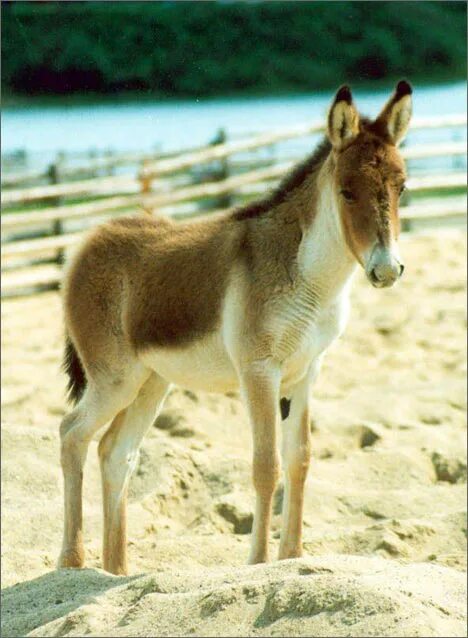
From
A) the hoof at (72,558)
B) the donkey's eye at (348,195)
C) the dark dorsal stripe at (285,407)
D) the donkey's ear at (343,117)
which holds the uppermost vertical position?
the donkey's ear at (343,117)

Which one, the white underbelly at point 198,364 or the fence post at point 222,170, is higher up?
the fence post at point 222,170

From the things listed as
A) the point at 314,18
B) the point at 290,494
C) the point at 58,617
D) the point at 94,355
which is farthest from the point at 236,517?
the point at 314,18

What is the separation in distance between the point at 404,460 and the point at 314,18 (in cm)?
815

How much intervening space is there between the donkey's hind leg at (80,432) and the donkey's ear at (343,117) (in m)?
1.66

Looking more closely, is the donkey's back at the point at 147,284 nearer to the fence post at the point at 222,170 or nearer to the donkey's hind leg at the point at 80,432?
the donkey's hind leg at the point at 80,432

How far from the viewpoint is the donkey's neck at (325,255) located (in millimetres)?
5309

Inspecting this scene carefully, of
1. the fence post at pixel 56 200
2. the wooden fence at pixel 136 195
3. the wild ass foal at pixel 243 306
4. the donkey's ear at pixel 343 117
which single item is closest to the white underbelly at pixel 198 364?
the wild ass foal at pixel 243 306

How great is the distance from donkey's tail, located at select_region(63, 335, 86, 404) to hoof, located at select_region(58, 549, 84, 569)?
0.91m

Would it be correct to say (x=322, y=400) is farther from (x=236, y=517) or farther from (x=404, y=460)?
(x=236, y=517)

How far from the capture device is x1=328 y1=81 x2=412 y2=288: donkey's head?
485 cm

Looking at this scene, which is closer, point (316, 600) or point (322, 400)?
point (316, 600)

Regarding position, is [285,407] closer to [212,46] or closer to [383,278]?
[383,278]

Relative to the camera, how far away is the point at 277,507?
656cm

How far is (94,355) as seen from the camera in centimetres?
589
